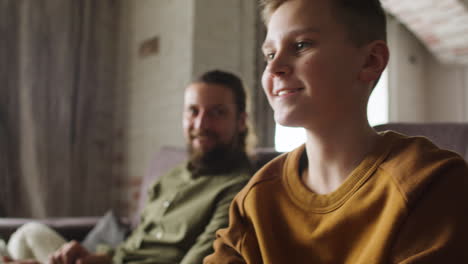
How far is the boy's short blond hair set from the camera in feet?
2.26

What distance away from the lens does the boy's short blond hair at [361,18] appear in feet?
2.26

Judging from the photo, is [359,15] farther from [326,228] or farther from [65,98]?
[65,98]

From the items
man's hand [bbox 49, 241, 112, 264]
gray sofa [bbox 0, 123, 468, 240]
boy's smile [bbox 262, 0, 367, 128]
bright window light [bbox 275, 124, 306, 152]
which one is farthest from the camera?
bright window light [bbox 275, 124, 306, 152]

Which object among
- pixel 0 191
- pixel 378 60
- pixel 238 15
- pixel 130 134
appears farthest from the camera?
pixel 130 134

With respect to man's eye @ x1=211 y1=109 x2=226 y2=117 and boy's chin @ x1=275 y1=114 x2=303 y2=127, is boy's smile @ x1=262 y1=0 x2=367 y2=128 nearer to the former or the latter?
boy's chin @ x1=275 y1=114 x2=303 y2=127

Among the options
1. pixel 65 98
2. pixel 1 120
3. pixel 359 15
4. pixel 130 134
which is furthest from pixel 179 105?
pixel 359 15

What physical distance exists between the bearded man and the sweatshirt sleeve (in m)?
0.33

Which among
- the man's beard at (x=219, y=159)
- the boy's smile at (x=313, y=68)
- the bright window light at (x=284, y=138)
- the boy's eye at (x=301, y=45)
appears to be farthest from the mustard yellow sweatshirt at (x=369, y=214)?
the bright window light at (x=284, y=138)

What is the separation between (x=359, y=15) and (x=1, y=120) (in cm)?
280

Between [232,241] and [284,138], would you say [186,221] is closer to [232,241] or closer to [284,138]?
[232,241]

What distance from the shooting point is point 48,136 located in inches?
117

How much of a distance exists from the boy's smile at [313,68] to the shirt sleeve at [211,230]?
539 mm

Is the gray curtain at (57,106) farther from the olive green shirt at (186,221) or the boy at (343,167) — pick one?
the boy at (343,167)

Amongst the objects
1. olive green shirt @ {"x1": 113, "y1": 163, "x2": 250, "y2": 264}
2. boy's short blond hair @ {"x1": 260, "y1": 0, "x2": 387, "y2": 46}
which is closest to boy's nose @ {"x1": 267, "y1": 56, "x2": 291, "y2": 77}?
boy's short blond hair @ {"x1": 260, "y1": 0, "x2": 387, "y2": 46}
